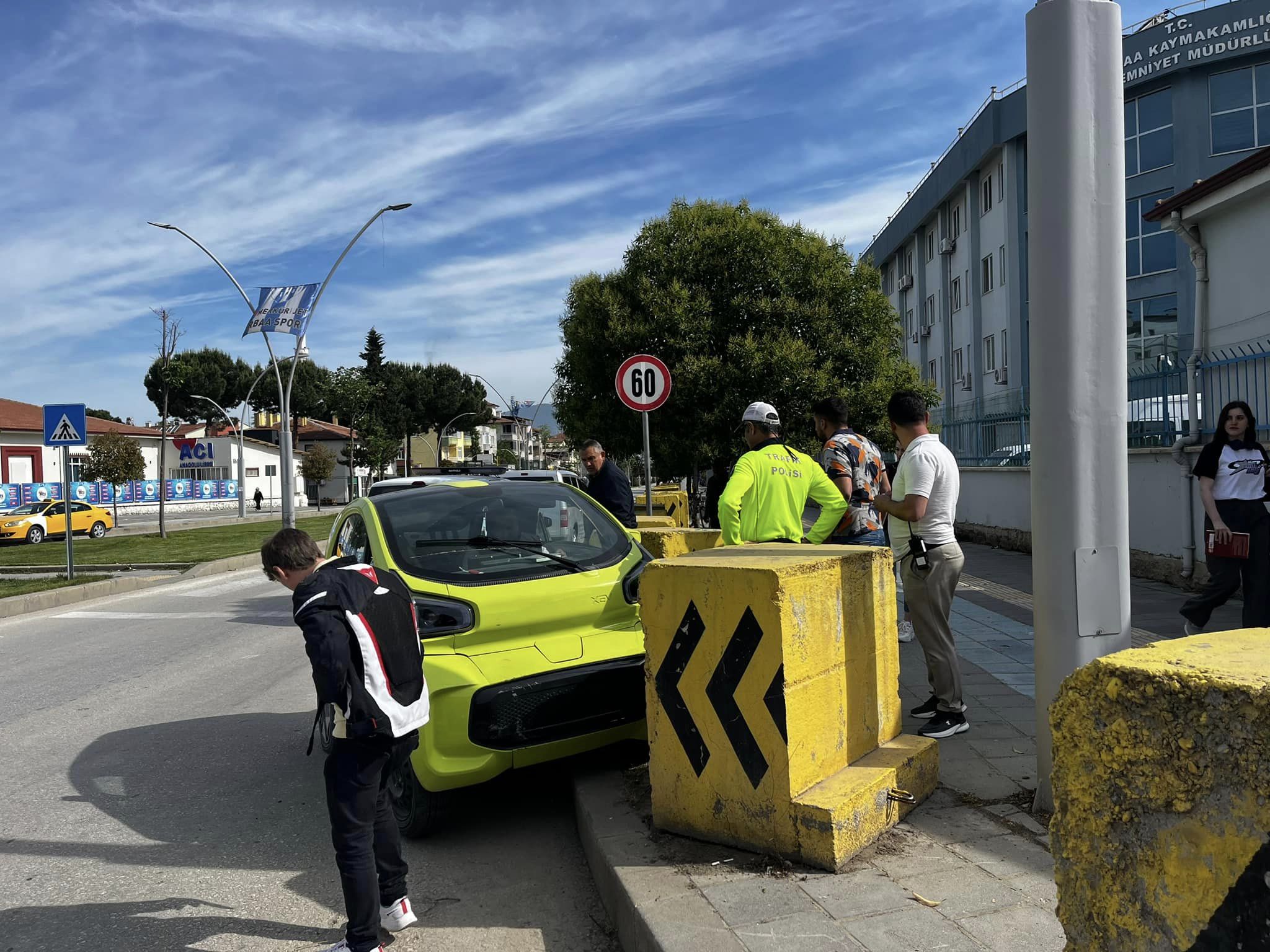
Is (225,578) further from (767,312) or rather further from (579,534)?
(579,534)

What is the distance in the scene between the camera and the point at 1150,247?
27.0 metres

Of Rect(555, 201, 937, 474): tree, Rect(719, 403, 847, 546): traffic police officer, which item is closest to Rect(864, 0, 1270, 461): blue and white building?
Rect(555, 201, 937, 474): tree

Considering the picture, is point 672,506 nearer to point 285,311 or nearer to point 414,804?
point 414,804

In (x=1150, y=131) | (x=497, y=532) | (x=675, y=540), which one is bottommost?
(x=675, y=540)

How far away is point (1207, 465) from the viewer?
6.78m

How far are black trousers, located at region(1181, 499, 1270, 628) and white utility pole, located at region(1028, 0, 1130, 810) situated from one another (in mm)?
3604

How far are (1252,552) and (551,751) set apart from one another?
5.11 meters

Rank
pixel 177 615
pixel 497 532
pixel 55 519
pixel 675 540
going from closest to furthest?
pixel 497 532
pixel 675 540
pixel 177 615
pixel 55 519

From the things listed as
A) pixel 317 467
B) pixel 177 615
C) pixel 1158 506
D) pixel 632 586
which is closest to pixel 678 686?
pixel 632 586

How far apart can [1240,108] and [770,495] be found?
2819 centimetres

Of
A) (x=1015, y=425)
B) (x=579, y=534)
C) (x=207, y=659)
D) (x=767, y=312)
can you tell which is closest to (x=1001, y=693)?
(x=579, y=534)

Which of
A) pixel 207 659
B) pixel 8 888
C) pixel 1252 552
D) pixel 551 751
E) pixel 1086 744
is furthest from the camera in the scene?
pixel 207 659

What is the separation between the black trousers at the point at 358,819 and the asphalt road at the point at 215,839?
31cm

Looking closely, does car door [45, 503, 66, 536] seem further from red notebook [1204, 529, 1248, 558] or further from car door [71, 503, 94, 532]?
red notebook [1204, 529, 1248, 558]
